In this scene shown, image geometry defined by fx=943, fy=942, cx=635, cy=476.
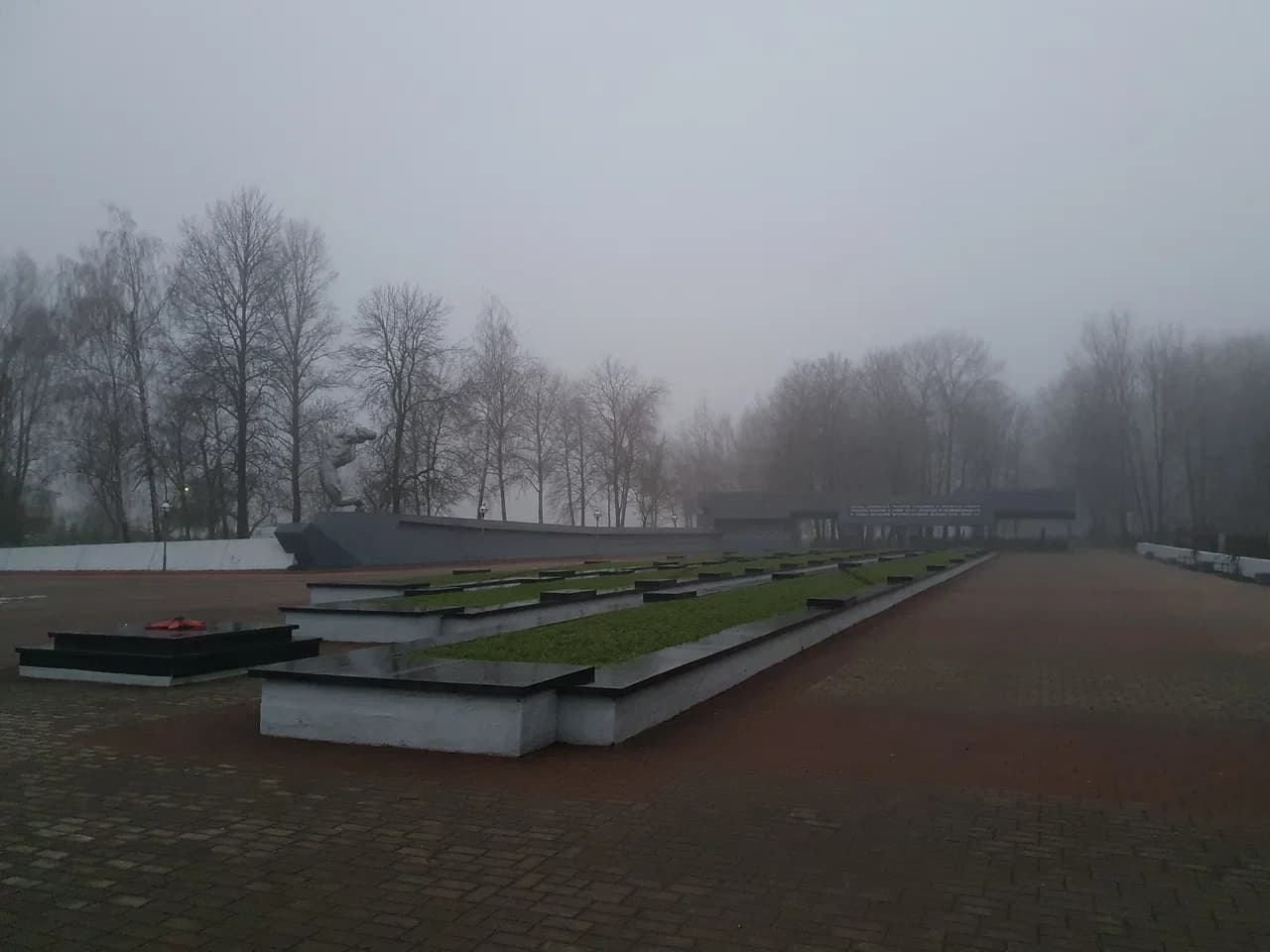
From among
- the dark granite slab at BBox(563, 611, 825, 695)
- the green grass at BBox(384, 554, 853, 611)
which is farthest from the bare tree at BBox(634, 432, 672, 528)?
the dark granite slab at BBox(563, 611, 825, 695)

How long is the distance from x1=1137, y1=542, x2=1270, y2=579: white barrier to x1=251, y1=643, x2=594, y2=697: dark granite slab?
102ft

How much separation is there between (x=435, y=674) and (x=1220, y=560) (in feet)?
125

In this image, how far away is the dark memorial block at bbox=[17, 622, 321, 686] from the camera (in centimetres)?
1002

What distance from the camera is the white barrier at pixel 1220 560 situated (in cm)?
3167

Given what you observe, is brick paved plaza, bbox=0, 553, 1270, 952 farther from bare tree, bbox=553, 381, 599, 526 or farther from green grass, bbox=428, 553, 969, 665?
bare tree, bbox=553, 381, 599, 526

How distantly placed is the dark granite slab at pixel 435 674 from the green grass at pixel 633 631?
61 centimetres

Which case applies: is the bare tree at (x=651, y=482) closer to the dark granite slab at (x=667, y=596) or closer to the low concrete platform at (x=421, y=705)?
the dark granite slab at (x=667, y=596)

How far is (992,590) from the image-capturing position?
82.6 feet

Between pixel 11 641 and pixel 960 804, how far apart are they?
1379cm

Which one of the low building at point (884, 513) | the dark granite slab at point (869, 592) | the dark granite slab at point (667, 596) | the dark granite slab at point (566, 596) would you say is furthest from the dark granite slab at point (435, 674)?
the low building at point (884, 513)

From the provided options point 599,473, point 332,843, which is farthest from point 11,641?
point 599,473

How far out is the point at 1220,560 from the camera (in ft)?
120

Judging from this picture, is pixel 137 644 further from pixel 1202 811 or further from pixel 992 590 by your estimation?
pixel 992 590

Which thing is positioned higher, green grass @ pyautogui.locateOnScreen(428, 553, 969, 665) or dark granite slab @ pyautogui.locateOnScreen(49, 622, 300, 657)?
dark granite slab @ pyautogui.locateOnScreen(49, 622, 300, 657)
